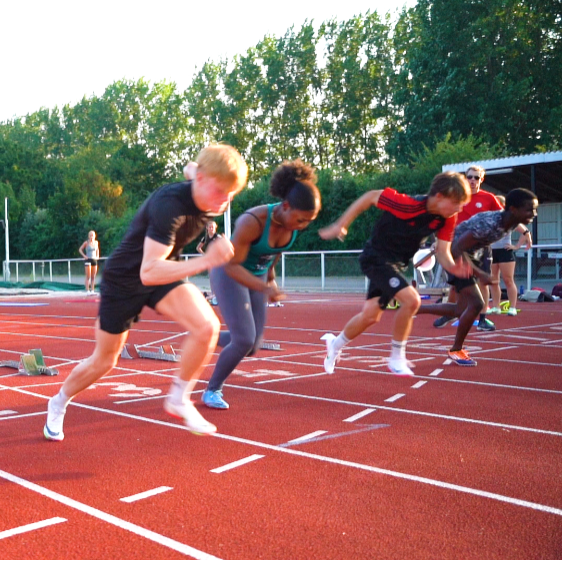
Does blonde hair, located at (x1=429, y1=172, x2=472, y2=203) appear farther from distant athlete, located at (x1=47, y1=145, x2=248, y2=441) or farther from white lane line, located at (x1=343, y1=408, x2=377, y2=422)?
distant athlete, located at (x1=47, y1=145, x2=248, y2=441)

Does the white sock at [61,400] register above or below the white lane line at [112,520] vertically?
above

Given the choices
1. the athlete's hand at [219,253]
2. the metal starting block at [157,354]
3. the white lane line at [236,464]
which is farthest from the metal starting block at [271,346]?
the athlete's hand at [219,253]

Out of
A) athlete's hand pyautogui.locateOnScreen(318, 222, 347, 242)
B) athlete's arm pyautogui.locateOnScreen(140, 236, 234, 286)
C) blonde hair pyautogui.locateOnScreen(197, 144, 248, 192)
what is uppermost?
blonde hair pyautogui.locateOnScreen(197, 144, 248, 192)

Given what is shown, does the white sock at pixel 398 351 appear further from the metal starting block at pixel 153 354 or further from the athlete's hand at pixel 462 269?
the metal starting block at pixel 153 354

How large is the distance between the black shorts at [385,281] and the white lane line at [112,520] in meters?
3.24

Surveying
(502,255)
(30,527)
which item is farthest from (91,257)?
(30,527)

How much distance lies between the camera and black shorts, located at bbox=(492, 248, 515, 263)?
11.9 metres

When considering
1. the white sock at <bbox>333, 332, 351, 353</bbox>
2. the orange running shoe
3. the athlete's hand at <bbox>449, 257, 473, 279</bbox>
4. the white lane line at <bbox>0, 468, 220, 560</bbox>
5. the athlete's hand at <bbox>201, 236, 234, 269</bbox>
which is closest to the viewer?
the white lane line at <bbox>0, 468, 220, 560</bbox>

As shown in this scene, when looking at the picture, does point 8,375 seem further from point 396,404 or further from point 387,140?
point 387,140

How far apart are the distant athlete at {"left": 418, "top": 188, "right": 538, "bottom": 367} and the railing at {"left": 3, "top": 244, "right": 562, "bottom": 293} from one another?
34.3 ft

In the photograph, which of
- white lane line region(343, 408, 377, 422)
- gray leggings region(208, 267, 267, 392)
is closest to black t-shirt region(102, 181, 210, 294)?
gray leggings region(208, 267, 267, 392)

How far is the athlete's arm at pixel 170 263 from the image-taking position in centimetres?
365

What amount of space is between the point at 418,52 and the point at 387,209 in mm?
37964

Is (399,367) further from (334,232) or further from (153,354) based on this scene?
(153,354)
